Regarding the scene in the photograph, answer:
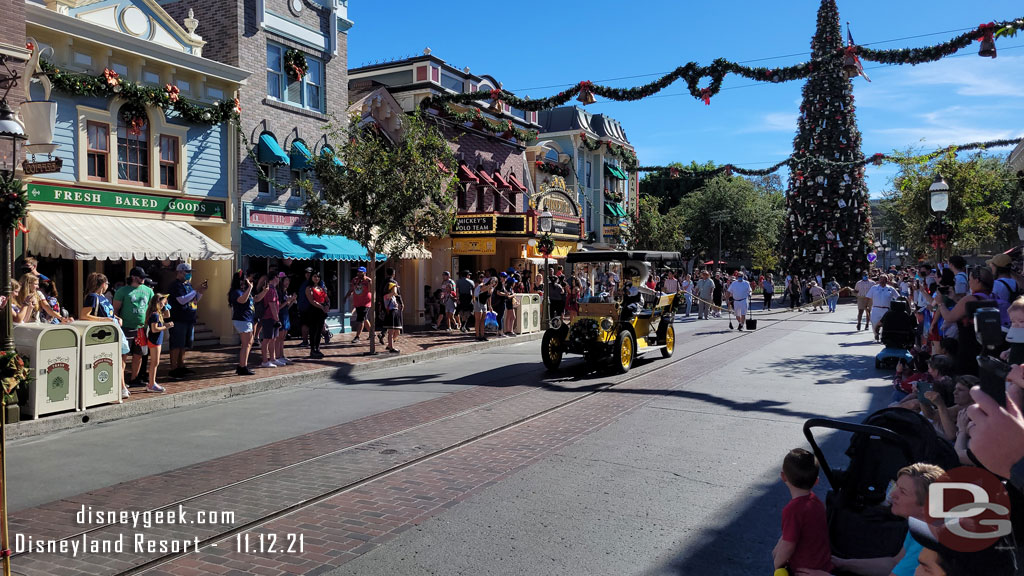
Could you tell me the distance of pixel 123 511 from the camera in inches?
212

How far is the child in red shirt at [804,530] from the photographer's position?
3.20 m

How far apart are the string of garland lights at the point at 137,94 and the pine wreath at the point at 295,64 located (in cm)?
223

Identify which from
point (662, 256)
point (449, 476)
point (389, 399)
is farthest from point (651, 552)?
point (662, 256)

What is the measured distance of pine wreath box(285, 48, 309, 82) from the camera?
61.3ft

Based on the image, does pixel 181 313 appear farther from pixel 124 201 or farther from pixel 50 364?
pixel 124 201

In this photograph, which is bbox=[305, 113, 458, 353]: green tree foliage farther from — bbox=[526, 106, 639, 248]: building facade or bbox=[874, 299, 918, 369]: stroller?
bbox=[526, 106, 639, 248]: building facade

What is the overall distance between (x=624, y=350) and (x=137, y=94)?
11165 mm

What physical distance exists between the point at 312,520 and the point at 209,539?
0.69 meters

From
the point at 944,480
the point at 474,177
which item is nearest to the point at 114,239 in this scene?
the point at 474,177

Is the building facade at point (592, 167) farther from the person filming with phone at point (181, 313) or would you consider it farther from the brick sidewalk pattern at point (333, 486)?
the brick sidewalk pattern at point (333, 486)

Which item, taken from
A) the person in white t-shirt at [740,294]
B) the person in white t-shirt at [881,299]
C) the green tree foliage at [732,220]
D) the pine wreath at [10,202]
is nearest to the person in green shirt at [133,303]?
the pine wreath at [10,202]

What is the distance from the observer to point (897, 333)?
38.5 ft

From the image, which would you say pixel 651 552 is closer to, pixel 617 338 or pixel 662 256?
pixel 617 338

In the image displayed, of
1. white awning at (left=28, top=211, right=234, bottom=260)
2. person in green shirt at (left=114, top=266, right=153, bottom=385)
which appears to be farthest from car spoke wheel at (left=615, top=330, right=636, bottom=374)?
white awning at (left=28, top=211, right=234, bottom=260)
